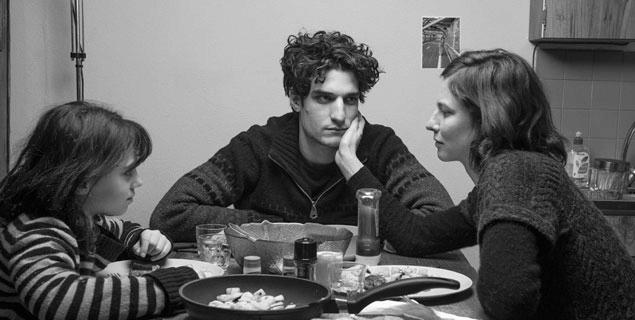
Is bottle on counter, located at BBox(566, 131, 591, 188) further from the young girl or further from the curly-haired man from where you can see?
the young girl

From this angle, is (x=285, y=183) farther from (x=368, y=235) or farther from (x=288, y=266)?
(x=288, y=266)

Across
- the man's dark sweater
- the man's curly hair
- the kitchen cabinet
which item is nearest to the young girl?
the man's dark sweater

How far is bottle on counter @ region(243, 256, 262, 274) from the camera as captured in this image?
59.0 inches

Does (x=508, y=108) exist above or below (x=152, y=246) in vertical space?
above

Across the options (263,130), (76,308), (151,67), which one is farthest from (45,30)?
(76,308)

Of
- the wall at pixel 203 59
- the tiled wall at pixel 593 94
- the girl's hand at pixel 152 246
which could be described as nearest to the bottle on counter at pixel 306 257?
the girl's hand at pixel 152 246

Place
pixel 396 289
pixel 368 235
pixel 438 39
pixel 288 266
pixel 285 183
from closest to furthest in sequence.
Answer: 1. pixel 396 289
2. pixel 288 266
3. pixel 368 235
4. pixel 285 183
5. pixel 438 39

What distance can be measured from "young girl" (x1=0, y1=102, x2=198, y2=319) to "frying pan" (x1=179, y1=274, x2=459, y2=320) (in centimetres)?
Result: 10

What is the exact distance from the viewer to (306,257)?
1368mm

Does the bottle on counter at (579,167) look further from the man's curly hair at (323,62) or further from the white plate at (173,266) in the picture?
the white plate at (173,266)

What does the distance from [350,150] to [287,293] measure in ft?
3.28

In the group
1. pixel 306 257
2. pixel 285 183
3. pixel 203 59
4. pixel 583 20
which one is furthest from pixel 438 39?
pixel 306 257

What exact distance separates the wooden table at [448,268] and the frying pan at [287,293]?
10 cm

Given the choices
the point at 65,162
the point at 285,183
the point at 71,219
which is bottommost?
the point at 285,183
